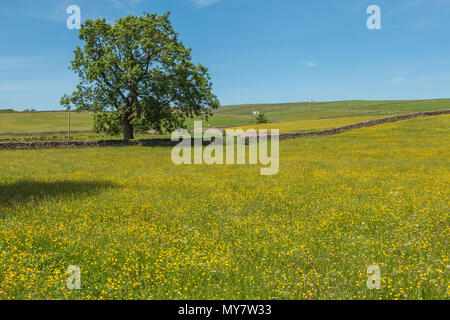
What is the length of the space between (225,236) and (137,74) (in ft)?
98.7

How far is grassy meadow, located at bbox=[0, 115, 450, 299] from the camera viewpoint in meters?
5.22

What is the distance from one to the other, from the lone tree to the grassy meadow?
2027cm

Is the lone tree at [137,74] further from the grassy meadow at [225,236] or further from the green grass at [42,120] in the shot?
the green grass at [42,120]

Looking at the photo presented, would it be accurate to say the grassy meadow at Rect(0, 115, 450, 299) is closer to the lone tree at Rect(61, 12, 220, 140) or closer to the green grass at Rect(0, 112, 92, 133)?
the lone tree at Rect(61, 12, 220, 140)

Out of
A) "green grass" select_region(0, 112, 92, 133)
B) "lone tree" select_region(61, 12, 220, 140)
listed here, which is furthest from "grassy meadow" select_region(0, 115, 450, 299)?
"green grass" select_region(0, 112, 92, 133)

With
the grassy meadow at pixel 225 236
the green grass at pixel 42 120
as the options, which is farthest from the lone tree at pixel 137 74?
the green grass at pixel 42 120

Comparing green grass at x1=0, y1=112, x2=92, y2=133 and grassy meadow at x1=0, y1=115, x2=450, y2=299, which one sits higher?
green grass at x1=0, y1=112, x2=92, y2=133

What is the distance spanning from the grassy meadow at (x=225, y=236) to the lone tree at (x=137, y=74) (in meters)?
20.3

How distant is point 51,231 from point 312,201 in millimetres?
8867

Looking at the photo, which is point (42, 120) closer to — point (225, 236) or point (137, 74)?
point (137, 74)

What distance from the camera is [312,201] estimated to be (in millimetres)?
11273

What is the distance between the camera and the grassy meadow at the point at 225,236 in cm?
522

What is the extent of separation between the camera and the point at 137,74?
33.4m
